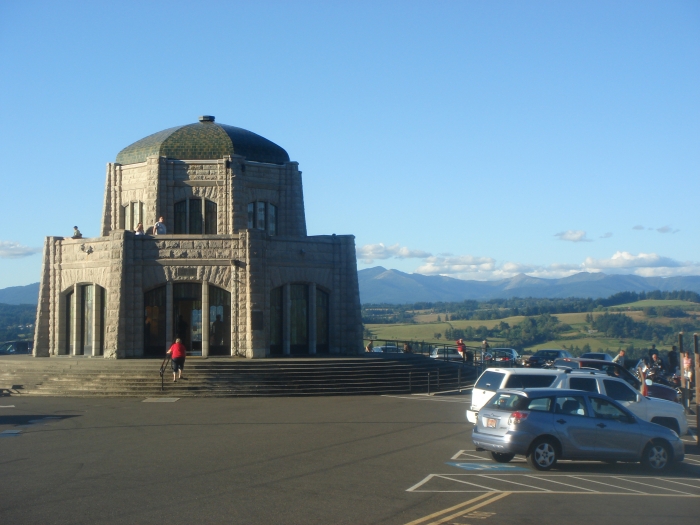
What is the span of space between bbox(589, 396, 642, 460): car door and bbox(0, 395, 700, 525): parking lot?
349 millimetres

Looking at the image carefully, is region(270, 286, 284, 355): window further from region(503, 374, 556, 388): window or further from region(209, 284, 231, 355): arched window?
region(503, 374, 556, 388): window

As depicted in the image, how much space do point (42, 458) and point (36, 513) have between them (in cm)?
430

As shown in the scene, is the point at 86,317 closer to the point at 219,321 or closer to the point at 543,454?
the point at 219,321

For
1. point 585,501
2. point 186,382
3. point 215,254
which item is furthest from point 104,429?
point 215,254

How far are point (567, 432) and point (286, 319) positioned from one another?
61.1 feet

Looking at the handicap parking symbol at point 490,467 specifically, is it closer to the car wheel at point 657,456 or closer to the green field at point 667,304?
the car wheel at point 657,456

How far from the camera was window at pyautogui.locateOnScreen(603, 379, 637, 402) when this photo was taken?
631 inches

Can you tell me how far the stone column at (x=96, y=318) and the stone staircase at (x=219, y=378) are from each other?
5.07ft

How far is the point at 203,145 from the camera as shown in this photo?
34.6 meters

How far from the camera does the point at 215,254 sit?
96.7 feet

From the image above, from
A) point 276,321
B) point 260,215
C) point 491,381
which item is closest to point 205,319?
point 276,321

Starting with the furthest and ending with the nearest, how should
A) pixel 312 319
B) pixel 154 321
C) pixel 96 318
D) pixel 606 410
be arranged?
pixel 312 319 < pixel 96 318 < pixel 154 321 < pixel 606 410

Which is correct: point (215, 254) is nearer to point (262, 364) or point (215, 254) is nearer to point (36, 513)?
point (262, 364)

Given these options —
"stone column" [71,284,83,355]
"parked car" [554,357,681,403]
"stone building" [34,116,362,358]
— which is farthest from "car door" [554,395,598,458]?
"stone column" [71,284,83,355]
